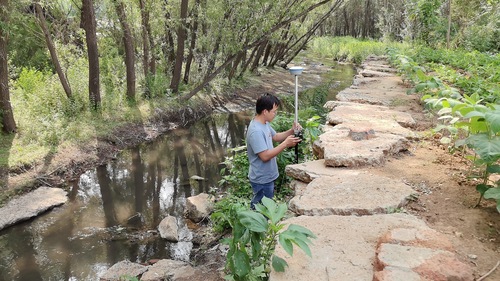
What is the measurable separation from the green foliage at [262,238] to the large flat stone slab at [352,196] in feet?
2.29

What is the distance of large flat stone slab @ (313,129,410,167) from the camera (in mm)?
4246

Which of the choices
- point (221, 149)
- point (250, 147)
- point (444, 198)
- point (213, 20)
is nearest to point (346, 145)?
point (250, 147)

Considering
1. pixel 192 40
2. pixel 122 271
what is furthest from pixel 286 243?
pixel 192 40

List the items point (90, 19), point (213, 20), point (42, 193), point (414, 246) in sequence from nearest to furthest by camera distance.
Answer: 1. point (414, 246)
2. point (42, 193)
3. point (90, 19)
4. point (213, 20)

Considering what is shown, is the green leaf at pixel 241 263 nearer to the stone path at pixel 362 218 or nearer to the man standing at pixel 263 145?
the stone path at pixel 362 218

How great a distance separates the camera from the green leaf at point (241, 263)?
2.62 m

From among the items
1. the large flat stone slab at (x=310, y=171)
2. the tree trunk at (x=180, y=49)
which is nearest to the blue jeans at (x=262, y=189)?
the large flat stone slab at (x=310, y=171)

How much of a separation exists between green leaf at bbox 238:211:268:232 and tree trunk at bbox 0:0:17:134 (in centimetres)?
700

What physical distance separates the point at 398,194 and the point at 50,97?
9289 millimetres

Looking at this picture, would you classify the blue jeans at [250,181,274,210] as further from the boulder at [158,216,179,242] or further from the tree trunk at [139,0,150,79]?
the tree trunk at [139,0,150,79]

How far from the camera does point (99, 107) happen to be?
1073 centimetres

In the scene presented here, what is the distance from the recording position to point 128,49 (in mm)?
11312

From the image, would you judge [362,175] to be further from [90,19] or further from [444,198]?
[90,19]

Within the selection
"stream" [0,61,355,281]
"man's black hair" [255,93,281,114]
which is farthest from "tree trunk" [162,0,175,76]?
"man's black hair" [255,93,281,114]
